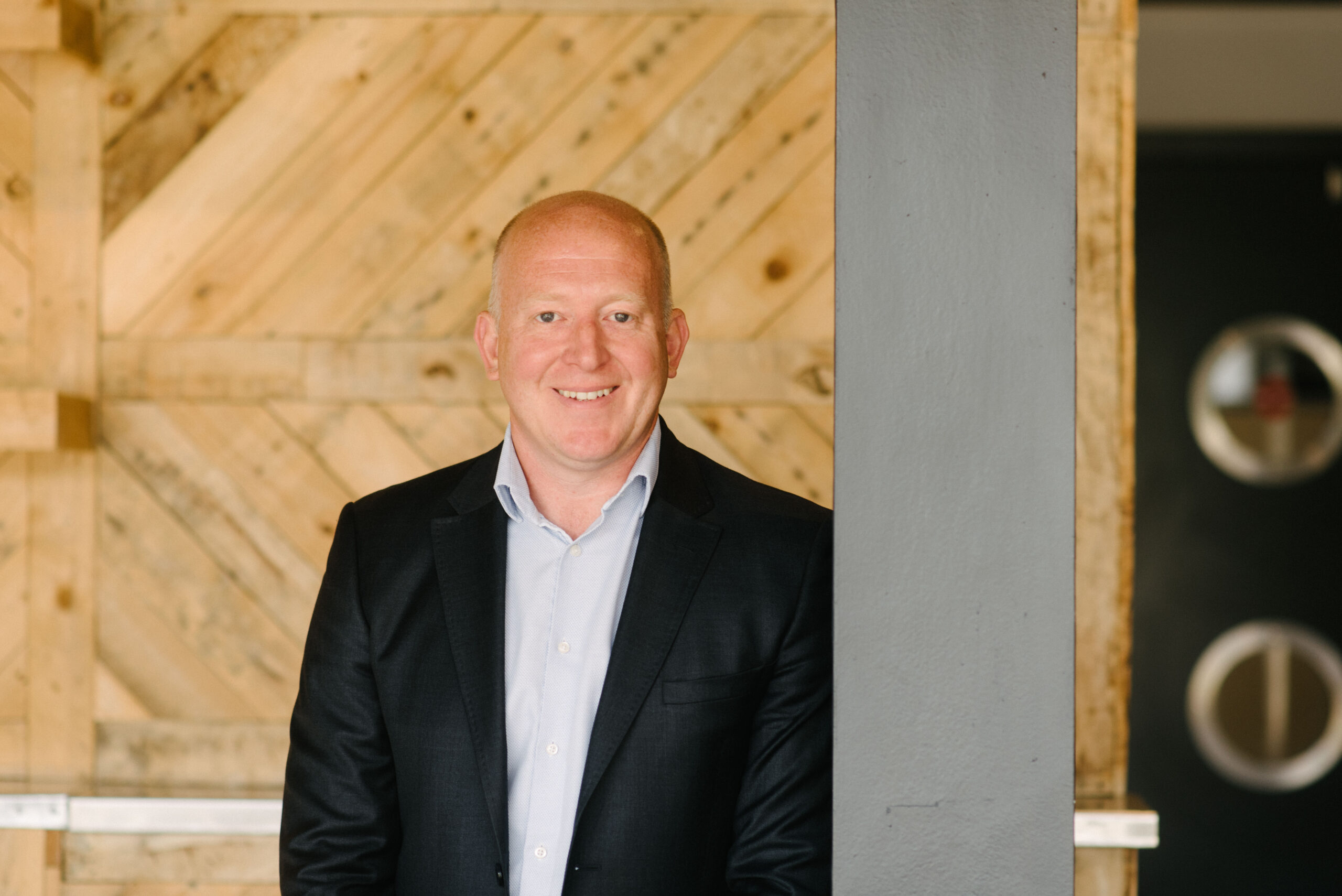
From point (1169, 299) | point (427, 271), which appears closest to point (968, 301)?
point (427, 271)

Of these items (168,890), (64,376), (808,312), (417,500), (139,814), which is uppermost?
(808,312)

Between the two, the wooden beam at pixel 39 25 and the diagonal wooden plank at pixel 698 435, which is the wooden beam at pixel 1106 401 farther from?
the wooden beam at pixel 39 25

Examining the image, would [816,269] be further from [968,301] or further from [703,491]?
[968,301]

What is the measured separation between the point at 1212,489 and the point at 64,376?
3148 millimetres

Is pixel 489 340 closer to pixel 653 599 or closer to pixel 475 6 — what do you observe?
pixel 653 599

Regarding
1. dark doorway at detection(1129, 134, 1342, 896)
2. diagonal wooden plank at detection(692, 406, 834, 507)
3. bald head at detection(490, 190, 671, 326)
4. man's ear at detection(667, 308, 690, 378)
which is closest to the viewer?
bald head at detection(490, 190, 671, 326)

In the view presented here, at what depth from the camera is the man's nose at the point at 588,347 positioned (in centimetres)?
148

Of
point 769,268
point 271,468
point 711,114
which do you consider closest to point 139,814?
point 271,468

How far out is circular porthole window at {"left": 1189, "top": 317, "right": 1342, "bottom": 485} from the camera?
148 inches

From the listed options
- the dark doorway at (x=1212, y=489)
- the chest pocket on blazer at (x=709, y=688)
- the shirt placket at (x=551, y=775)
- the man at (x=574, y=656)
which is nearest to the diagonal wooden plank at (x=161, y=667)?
the man at (x=574, y=656)

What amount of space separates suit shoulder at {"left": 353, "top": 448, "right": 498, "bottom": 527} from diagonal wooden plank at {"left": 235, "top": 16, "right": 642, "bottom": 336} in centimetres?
83

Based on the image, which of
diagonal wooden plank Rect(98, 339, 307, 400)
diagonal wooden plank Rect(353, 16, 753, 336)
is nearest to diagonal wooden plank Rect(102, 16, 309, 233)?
diagonal wooden plank Rect(98, 339, 307, 400)

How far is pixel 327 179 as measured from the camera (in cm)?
239

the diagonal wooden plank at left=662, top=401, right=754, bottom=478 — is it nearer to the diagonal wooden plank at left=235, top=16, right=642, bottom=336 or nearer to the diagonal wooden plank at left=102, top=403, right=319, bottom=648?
the diagonal wooden plank at left=235, top=16, right=642, bottom=336
